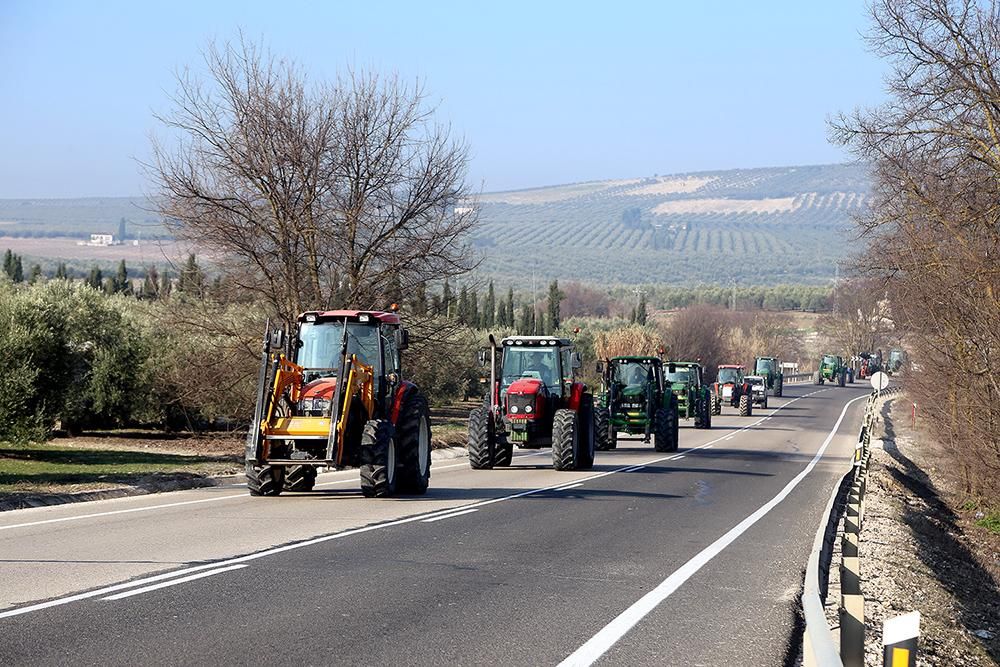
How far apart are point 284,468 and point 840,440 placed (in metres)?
32.4

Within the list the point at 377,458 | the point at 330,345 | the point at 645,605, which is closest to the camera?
the point at 645,605

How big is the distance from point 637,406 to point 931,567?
18.7 m

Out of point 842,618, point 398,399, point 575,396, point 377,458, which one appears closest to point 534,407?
point 575,396

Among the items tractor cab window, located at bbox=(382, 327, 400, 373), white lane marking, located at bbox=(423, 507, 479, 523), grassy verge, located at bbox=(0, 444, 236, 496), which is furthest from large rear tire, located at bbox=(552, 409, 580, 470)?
white lane marking, located at bbox=(423, 507, 479, 523)

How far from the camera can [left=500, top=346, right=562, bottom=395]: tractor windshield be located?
2780cm

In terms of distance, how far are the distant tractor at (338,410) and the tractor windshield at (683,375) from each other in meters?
30.7

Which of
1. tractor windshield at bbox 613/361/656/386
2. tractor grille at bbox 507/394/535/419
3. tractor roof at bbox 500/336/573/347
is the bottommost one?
tractor grille at bbox 507/394/535/419

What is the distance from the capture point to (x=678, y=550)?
47.5 feet

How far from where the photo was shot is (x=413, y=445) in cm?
1977

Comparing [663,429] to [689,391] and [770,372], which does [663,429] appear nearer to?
[689,391]

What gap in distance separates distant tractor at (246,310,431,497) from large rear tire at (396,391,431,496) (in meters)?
0.02

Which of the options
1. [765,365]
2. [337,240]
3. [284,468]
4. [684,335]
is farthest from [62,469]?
[684,335]

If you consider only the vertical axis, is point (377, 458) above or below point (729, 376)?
below

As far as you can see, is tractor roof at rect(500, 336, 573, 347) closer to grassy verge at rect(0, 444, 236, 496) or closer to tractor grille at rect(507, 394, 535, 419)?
tractor grille at rect(507, 394, 535, 419)
